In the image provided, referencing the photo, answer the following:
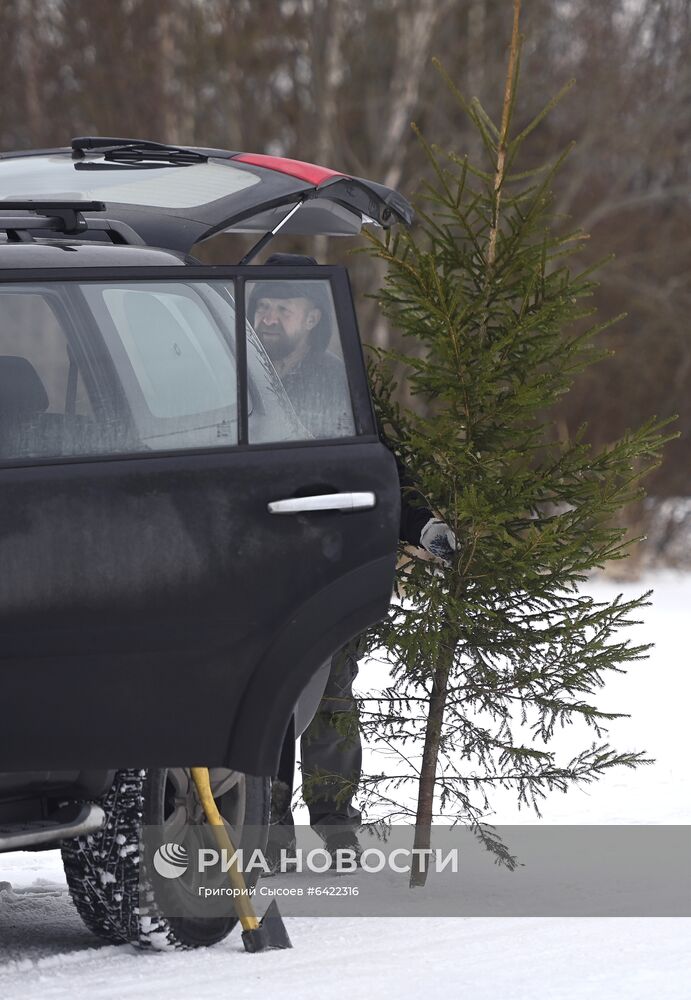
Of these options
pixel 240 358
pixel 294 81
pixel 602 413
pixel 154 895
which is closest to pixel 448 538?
pixel 240 358

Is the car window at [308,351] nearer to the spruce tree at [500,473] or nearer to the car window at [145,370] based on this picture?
the car window at [145,370]

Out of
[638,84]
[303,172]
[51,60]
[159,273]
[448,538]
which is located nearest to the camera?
[159,273]

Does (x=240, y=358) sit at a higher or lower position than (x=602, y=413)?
lower

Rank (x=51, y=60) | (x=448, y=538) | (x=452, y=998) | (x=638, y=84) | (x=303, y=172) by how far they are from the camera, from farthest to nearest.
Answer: (x=638, y=84) → (x=51, y=60) → (x=448, y=538) → (x=303, y=172) → (x=452, y=998)

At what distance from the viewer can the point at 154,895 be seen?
4977mm

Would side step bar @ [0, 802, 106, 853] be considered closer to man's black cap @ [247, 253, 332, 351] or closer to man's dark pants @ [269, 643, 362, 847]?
man's dark pants @ [269, 643, 362, 847]

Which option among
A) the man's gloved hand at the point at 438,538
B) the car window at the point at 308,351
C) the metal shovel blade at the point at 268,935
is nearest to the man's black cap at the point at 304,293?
the car window at the point at 308,351

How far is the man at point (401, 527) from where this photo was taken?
4953mm

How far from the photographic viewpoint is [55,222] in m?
5.01

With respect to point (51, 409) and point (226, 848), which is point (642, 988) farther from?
point (51, 409)

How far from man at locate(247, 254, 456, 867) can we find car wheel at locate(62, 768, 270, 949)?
28cm

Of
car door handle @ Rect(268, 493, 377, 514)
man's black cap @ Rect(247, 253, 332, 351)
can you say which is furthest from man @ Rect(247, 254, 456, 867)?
car door handle @ Rect(268, 493, 377, 514)

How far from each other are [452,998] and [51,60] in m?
17.2

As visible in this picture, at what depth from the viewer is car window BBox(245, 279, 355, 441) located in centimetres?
492
